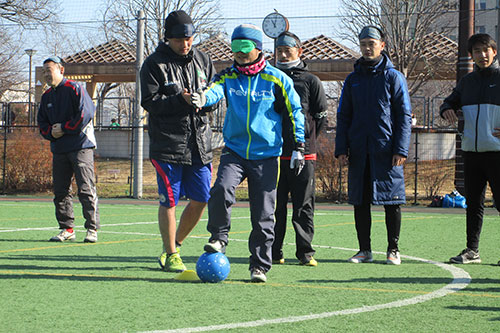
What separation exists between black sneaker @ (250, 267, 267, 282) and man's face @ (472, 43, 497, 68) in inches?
126

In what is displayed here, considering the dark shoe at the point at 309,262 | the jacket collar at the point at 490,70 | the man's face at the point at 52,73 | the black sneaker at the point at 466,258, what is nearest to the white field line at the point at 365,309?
the black sneaker at the point at 466,258

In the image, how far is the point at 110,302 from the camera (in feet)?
17.1

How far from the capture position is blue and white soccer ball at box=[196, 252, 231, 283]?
238 inches

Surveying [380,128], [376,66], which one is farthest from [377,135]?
[376,66]

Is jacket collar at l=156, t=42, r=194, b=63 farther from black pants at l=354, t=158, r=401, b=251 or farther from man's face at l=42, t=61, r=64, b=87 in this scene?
man's face at l=42, t=61, r=64, b=87

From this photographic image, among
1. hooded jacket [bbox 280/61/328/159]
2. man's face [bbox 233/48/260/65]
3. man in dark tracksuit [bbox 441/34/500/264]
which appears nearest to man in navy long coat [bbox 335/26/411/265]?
hooded jacket [bbox 280/61/328/159]

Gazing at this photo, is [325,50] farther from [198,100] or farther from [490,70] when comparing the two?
[198,100]

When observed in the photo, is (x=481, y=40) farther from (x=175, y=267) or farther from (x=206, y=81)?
(x=175, y=267)

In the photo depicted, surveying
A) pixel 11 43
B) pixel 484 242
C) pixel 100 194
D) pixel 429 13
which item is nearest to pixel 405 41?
pixel 429 13

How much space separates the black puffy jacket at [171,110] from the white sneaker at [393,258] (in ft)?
6.88

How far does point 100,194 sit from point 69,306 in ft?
54.3

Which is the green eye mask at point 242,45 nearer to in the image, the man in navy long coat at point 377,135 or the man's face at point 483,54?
the man in navy long coat at point 377,135

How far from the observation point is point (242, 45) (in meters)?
6.27

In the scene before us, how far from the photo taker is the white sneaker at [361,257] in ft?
25.0
